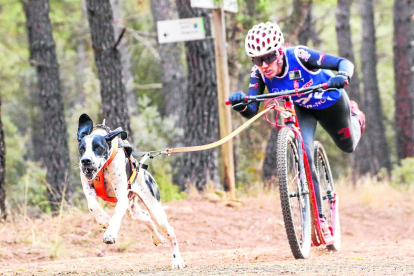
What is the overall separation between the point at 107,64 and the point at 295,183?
249 inches

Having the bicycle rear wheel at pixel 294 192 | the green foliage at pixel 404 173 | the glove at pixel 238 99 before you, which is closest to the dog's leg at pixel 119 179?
the glove at pixel 238 99

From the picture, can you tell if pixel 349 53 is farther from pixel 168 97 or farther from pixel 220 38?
pixel 220 38

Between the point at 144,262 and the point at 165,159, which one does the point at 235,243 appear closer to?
the point at 144,262

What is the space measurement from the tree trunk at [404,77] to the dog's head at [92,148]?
1710 centimetres

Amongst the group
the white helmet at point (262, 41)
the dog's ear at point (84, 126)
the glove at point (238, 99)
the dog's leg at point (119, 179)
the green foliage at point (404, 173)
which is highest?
the white helmet at point (262, 41)

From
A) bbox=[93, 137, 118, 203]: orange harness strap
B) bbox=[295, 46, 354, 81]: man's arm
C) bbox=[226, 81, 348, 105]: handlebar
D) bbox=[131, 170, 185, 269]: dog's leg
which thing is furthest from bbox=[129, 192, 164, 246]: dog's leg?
bbox=[295, 46, 354, 81]: man's arm

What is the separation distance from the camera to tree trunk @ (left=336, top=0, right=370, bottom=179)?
22.0 metres

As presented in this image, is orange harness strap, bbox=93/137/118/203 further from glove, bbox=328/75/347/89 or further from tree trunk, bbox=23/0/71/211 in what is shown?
tree trunk, bbox=23/0/71/211

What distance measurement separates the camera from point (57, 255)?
27.6ft

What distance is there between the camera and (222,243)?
9.89 metres

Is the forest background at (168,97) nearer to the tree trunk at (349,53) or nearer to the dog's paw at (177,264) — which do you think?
the tree trunk at (349,53)

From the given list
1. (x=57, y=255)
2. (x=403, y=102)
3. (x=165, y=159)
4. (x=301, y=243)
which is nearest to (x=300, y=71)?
(x=301, y=243)

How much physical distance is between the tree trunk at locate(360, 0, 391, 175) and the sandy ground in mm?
11342

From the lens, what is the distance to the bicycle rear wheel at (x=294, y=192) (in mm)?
6258
